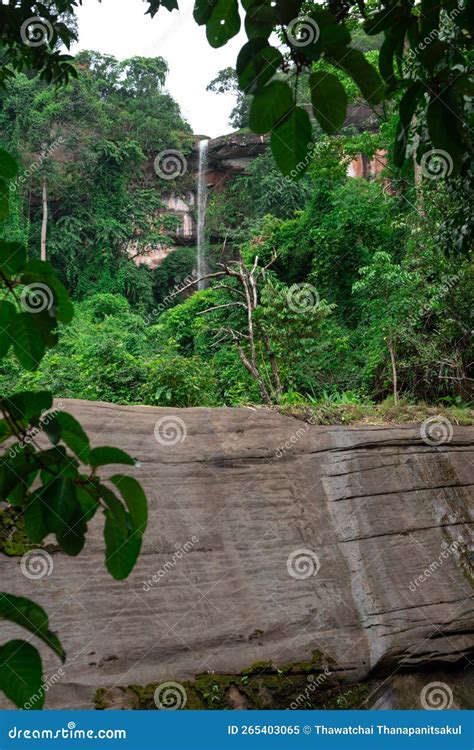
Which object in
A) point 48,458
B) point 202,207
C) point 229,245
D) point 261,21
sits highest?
point 202,207

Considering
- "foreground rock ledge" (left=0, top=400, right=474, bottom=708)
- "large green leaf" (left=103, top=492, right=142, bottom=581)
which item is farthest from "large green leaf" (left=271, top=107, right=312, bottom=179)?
"foreground rock ledge" (left=0, top=400, right=474, bottom=708)

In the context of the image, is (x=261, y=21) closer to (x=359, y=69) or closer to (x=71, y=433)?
(x=359, y=69)

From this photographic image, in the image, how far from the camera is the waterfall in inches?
827

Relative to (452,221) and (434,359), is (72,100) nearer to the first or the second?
(434,359)

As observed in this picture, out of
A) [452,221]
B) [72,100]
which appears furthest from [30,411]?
[72,100]

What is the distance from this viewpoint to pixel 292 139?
0.71 meters

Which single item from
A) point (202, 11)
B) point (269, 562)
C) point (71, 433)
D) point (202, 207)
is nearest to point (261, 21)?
point (202, 11)

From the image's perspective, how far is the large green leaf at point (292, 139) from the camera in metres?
0.71

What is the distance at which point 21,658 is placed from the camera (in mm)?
524

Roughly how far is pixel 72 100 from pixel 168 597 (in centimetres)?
1873

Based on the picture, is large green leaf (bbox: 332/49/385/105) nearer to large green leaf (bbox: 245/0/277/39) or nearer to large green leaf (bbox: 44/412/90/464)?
large green leaf (bbox: 245/0/277/39)

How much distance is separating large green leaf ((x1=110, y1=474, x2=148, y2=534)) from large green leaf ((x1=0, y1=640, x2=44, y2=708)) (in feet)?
0.43

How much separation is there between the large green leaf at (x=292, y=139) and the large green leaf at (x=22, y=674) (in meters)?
0.47

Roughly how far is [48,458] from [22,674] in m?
0.16
